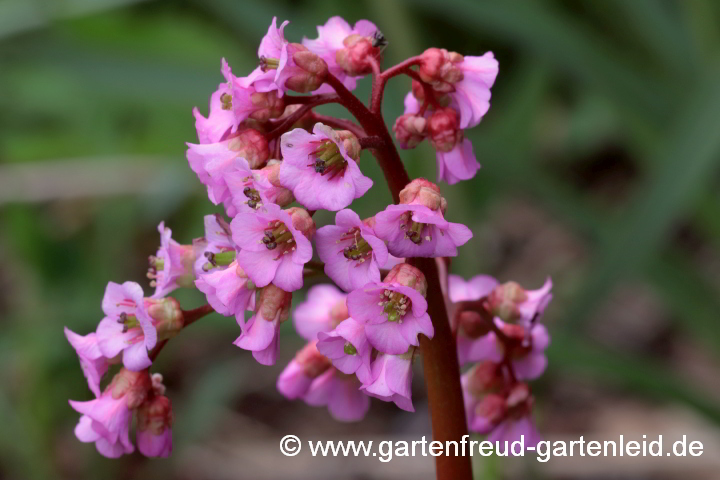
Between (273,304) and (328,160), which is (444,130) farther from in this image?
(273,304)

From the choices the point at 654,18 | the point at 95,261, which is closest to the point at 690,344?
the point at 654,18

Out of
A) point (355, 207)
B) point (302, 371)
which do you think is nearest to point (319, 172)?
point (302, 371)

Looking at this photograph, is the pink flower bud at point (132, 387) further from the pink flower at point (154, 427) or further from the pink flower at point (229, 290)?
the pink flower at point (229, 290)

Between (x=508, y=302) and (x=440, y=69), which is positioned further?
(x=508, y=302)

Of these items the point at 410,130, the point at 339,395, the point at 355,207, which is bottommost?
the point at 355,207

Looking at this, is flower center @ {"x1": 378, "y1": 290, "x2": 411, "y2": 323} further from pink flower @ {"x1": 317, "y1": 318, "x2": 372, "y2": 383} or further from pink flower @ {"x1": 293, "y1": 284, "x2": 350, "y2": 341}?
pink flower @ {"x1": 293, "y1": 284, "x2": 350, "y2": 341}

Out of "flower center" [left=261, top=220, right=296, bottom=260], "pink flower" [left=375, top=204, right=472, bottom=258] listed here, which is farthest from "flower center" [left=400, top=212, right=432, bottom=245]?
"flower center" [left=261, top=220, right=296, bottom=260]

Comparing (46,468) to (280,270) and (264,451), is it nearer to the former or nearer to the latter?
(264,451)
